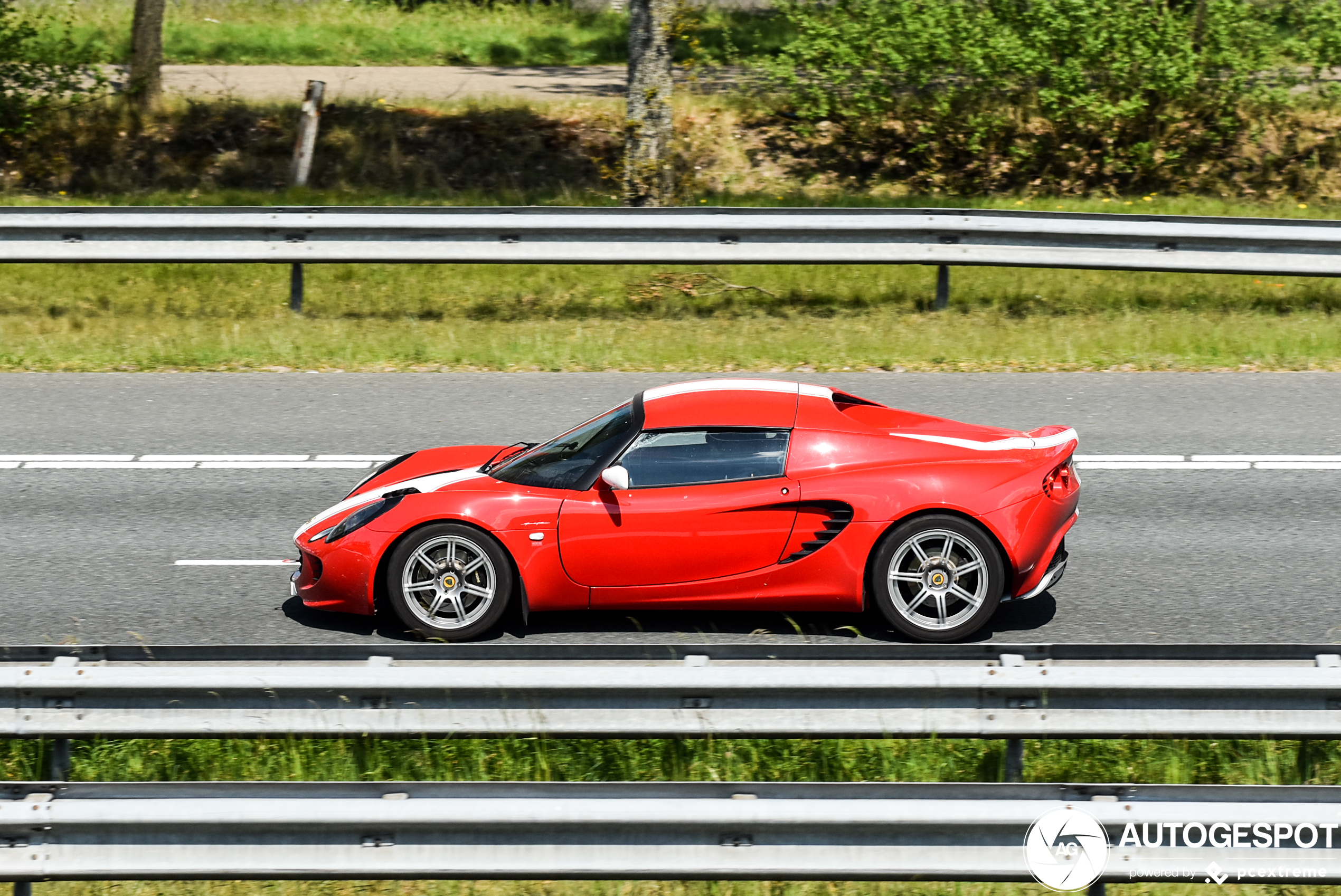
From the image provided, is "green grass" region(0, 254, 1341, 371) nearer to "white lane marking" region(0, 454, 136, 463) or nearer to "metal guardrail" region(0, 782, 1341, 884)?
"white lane marking" region(0, 454, 136, 463)

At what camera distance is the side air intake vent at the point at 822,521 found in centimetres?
687

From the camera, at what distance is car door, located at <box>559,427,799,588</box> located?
22.6ft

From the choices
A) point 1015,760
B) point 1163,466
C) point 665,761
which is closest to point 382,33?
point 1163,466

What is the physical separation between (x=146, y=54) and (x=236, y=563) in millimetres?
13390

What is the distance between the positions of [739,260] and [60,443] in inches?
240

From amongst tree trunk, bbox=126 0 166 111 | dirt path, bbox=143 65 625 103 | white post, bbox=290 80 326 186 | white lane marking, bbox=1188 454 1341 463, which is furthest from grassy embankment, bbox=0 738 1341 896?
dirt path, bbox=143 65 625 103

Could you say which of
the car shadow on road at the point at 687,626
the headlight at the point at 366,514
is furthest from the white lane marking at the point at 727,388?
the headlight at the point at 366,514

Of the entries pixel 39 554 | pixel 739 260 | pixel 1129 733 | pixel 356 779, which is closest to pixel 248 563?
pixel 39 554

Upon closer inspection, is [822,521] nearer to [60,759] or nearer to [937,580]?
[937,580]

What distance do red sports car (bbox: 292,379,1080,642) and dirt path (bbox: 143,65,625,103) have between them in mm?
14363

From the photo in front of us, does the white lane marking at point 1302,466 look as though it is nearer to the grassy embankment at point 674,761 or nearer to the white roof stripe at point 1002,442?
the white roof stripe at point 1002,442

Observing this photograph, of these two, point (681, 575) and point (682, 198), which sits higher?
point (682, 198)

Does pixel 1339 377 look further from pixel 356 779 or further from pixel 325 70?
pixel 325 70

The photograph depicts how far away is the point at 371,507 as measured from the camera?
7156mm
